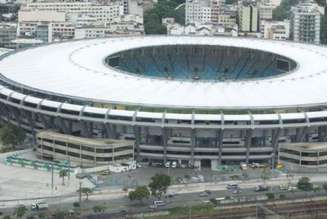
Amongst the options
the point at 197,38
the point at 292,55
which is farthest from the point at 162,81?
the point at 197,38

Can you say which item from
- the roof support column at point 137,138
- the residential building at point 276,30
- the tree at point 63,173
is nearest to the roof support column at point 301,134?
the roof support column at point 137,138

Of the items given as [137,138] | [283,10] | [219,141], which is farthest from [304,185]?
[283,10]

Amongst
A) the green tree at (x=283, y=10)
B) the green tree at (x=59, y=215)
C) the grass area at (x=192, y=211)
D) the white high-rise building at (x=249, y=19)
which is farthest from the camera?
the green tree at (x=283, y=10)

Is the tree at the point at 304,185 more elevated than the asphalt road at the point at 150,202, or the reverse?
the tree at the point at 304,185

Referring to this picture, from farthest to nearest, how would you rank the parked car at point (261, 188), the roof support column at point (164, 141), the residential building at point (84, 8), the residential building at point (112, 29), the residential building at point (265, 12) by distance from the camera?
the residential building at point (265, 12) < the residential building at point (84, 8) < the residential building at point (112, 29) < the roof support column at point (164, 141) < the parked car at point (261, 188)

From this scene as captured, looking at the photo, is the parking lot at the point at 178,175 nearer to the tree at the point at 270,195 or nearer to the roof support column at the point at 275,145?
the roof support column at the point at 275,145

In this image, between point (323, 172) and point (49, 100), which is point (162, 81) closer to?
point (49, 100)

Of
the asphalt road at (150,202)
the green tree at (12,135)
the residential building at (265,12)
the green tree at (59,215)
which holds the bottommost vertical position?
the asphalt road at (150,202)
